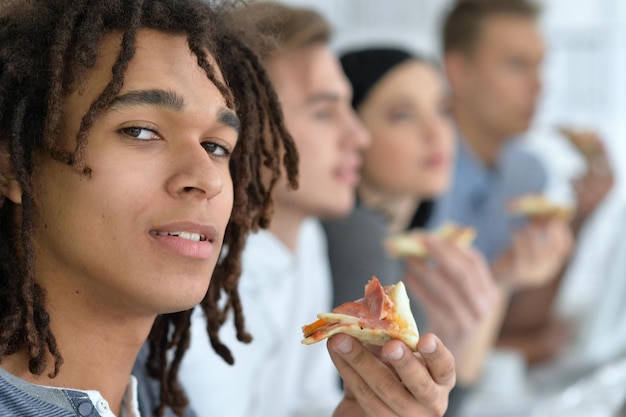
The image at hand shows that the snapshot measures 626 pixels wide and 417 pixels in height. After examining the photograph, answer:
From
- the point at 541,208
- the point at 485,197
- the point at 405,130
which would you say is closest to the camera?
the point at 405,130

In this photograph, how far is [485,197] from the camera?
8.86ft

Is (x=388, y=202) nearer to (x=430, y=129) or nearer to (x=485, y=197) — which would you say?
(x=430, y=129)

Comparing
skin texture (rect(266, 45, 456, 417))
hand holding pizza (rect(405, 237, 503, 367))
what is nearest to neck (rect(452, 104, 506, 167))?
hand holding pizza (rect(405, 237, 503, 367))

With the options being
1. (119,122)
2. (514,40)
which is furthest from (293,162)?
(514,40)

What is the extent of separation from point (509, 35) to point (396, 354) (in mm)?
2252

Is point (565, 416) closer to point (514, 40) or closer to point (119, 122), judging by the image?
point (119, 122)

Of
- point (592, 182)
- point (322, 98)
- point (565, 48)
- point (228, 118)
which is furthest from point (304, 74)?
point (565, 48)

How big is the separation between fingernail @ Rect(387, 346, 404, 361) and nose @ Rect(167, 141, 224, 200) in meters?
0.20

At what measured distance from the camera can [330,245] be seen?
2.02 metres

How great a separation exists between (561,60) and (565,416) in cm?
276

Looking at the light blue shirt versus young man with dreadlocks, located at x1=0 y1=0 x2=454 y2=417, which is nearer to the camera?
young man with dreadlocks, located at x1=0 y1=0 x2=454 y2=417

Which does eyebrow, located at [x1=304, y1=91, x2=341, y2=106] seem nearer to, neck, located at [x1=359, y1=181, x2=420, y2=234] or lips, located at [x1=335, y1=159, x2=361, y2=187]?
lips, located at [x1=335, y1=159, x2=361, y2=187]

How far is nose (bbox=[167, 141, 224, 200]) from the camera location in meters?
0.77

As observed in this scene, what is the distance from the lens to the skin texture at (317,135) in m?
1.62
